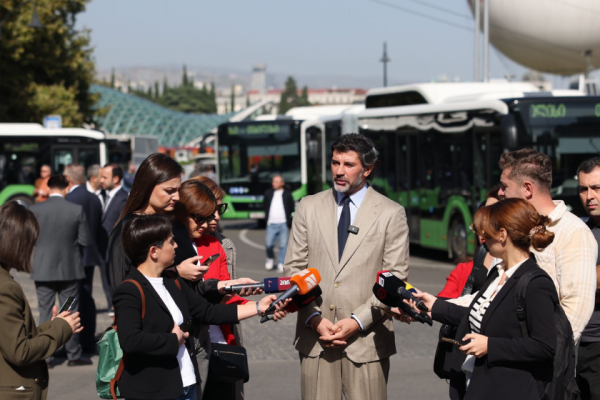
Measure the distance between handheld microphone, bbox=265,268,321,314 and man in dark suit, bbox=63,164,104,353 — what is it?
16.7ft

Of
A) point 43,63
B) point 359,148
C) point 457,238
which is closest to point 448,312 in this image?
point 359,148

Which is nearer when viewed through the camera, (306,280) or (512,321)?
(512,321)

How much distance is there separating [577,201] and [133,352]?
34.5ft

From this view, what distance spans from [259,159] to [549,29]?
26.8 meters

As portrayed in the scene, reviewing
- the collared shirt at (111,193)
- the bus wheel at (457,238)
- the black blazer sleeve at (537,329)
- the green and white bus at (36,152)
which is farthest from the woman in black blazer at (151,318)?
the green and white bus at (36,152)

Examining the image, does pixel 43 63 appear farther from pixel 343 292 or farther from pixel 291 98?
pixel 291 98

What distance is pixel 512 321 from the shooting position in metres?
3.57

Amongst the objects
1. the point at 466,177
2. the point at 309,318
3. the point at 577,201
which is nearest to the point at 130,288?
the point at 309,318

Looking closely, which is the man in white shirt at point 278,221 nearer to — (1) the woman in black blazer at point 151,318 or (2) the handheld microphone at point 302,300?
(2) the handheld microphone at point 302,300

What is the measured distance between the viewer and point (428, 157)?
51.9 feet

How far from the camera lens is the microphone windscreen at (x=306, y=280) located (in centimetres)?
412

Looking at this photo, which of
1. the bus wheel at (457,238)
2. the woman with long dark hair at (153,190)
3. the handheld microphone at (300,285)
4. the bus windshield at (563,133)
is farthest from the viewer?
the bus wheel at (457,238)

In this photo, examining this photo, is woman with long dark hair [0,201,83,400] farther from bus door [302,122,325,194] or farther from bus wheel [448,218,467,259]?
bus door [302,122,325,194]

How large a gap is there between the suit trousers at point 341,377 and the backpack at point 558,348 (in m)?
1.12
